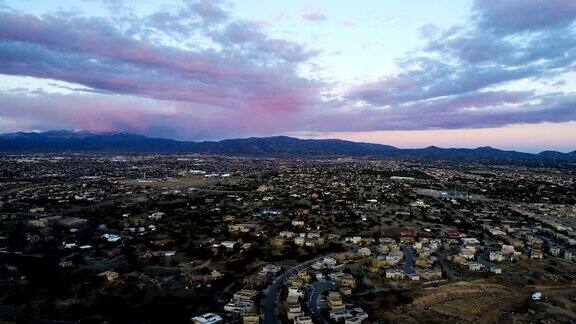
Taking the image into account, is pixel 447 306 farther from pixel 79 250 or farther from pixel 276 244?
pixel 79 250

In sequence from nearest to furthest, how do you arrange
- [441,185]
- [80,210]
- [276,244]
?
[276,244] < [80,210] < [441,185]

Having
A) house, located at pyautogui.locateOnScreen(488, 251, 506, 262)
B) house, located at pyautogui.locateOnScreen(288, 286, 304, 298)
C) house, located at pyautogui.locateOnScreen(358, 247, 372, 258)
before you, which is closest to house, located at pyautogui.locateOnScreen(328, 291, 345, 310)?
house, located at pyautogui.locateOnScreen(288, 286, 304, 298)

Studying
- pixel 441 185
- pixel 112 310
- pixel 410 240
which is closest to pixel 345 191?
pixel 441 185

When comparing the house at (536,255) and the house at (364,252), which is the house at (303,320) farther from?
the house at (536,255)

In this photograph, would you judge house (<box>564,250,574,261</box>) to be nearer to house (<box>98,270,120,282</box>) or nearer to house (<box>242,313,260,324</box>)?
house (<box>242,313,260,324</box>)

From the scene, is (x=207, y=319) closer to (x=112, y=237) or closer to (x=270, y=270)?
(x=270, y=270)
